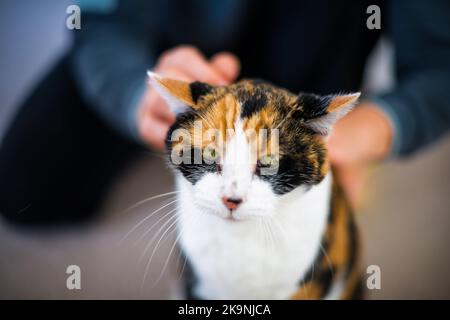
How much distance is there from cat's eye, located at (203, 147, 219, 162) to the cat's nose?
43mm

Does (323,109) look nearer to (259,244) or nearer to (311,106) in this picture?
(311,106)

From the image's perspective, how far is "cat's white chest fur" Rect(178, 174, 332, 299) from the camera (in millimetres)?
463

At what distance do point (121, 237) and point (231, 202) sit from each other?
29cm

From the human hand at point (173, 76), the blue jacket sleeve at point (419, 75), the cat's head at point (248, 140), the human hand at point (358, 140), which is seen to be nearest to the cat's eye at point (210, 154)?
the cat's head at point (248, 140)

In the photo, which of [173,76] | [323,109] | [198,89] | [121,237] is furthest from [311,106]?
[121,237]

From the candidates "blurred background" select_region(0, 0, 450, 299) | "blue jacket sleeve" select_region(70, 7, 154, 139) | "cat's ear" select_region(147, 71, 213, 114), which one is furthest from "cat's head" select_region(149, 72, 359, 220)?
"blue jacket sleeve" select_region(70, 7, 154, 139)

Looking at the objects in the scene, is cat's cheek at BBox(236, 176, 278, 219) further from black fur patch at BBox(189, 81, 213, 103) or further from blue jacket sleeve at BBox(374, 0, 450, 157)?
blue jacket sleeve at BBox(374, 0, 450, 157)

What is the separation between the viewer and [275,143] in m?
0.41

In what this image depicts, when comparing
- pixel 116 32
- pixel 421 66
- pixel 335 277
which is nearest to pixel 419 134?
pixel 421 66

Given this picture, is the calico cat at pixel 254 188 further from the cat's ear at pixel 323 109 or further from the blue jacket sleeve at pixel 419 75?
the blue jacket sleeve at pixel 419 75

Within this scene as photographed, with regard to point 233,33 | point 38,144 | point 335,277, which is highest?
point 233,33

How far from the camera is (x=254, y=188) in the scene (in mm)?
406

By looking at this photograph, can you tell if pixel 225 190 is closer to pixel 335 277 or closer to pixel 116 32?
pixel 335 277

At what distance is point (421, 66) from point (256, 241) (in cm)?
57
